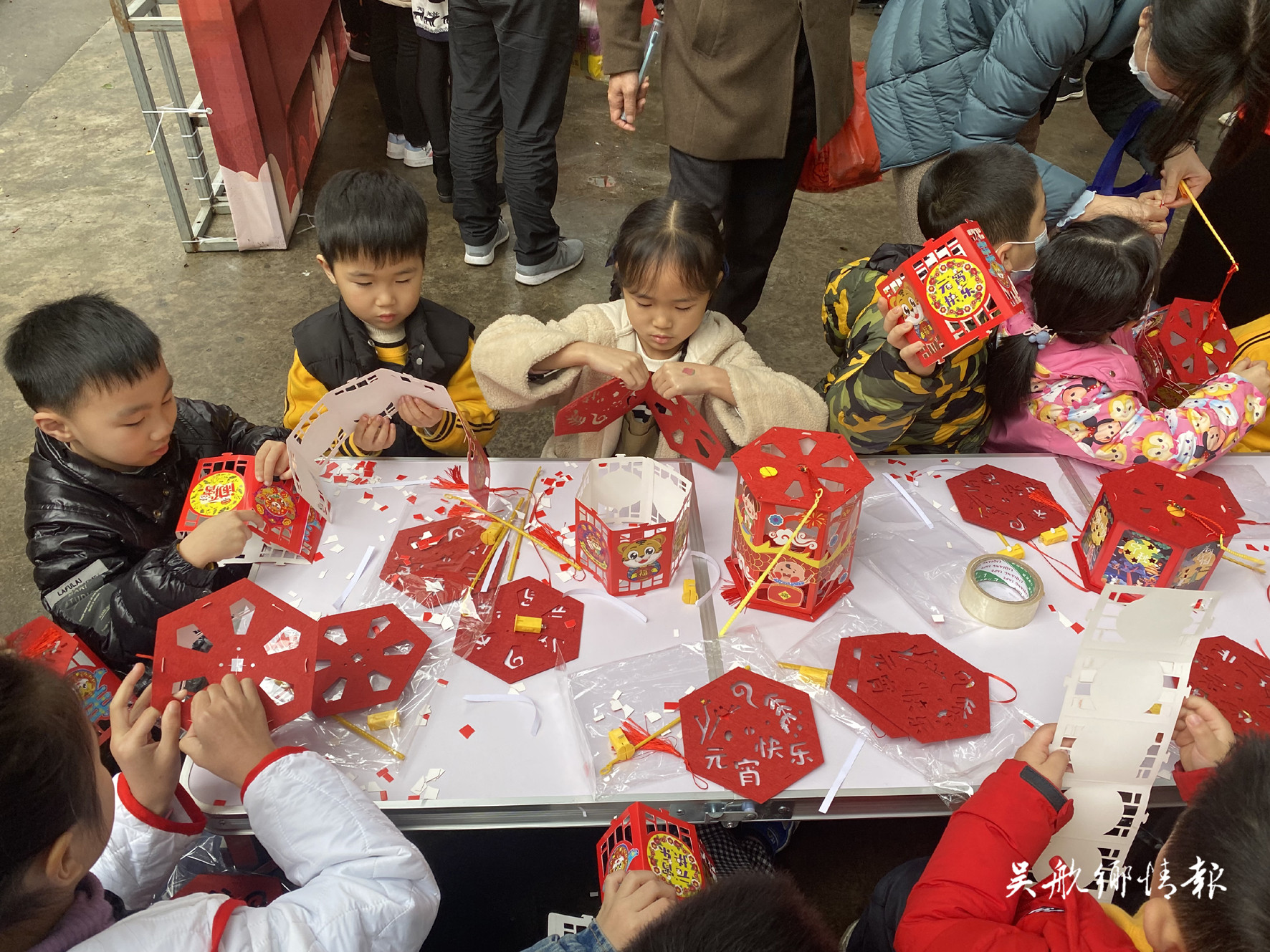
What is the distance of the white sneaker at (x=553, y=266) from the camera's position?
352 cm

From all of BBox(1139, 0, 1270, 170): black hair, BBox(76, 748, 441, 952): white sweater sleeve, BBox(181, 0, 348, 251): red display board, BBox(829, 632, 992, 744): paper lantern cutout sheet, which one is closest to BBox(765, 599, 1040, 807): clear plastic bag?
BBox(829, 632, 992, 744): paper lantern cutout sheet

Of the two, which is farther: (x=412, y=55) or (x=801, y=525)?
(x=412, y=55)

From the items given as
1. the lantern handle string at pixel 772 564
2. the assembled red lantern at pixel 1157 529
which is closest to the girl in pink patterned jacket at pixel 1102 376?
the assembled red lantern at pixel 1157 529

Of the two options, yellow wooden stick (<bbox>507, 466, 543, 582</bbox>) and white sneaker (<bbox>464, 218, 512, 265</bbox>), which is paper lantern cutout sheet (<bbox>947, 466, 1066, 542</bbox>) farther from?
white sneaker (<bbox>464, 218, 512, 265</bbox>)

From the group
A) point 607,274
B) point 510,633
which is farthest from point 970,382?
point 607,274

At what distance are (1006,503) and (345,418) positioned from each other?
1.21 metres

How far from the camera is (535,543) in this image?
1.57 metres

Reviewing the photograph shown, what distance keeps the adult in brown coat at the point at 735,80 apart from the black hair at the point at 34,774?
1973 mm

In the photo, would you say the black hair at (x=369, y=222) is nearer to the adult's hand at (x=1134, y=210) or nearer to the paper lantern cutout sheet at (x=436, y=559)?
the paper lantern cutout sheet at (x=436, y=559)

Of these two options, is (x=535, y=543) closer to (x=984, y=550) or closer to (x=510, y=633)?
(x=510, y=633)

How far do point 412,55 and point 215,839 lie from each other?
3283mm

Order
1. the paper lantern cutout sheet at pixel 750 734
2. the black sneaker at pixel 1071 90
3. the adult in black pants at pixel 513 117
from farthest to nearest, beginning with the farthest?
the black sneaker at pixel 1071 90
the adult in black pants at pixel 513 117
the paper lantern cutout sheet at pixel 750 734

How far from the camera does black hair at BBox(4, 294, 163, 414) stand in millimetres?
1473

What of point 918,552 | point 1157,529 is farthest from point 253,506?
point 1157,529
